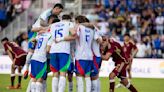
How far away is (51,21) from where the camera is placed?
16906 millimetres

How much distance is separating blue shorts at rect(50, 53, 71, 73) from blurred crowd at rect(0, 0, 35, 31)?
1814 cm

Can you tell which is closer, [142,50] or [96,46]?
[96,46]

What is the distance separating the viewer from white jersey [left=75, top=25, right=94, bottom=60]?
16562 millimetres

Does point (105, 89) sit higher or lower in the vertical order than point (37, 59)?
lower

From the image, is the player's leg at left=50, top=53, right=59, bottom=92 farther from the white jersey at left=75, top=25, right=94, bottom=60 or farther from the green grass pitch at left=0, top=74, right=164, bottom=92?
the green grass pitch at left=0, top=74, right=164, bottom=92

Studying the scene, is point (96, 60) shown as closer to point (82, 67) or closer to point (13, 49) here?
point (82, 67)

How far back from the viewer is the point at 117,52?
59.9 ft

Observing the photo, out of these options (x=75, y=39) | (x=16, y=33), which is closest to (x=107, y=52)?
(x=75, y=39)

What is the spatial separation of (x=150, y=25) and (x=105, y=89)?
12787 millimetres

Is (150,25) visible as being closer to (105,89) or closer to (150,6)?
(150,6)

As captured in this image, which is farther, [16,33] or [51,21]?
[16,33]

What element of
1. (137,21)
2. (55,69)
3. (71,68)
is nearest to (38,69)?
(55,69)

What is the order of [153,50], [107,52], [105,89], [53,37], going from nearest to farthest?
[53,37]
[107,52]
[105,89]
[153,50]

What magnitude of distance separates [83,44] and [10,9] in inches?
730
